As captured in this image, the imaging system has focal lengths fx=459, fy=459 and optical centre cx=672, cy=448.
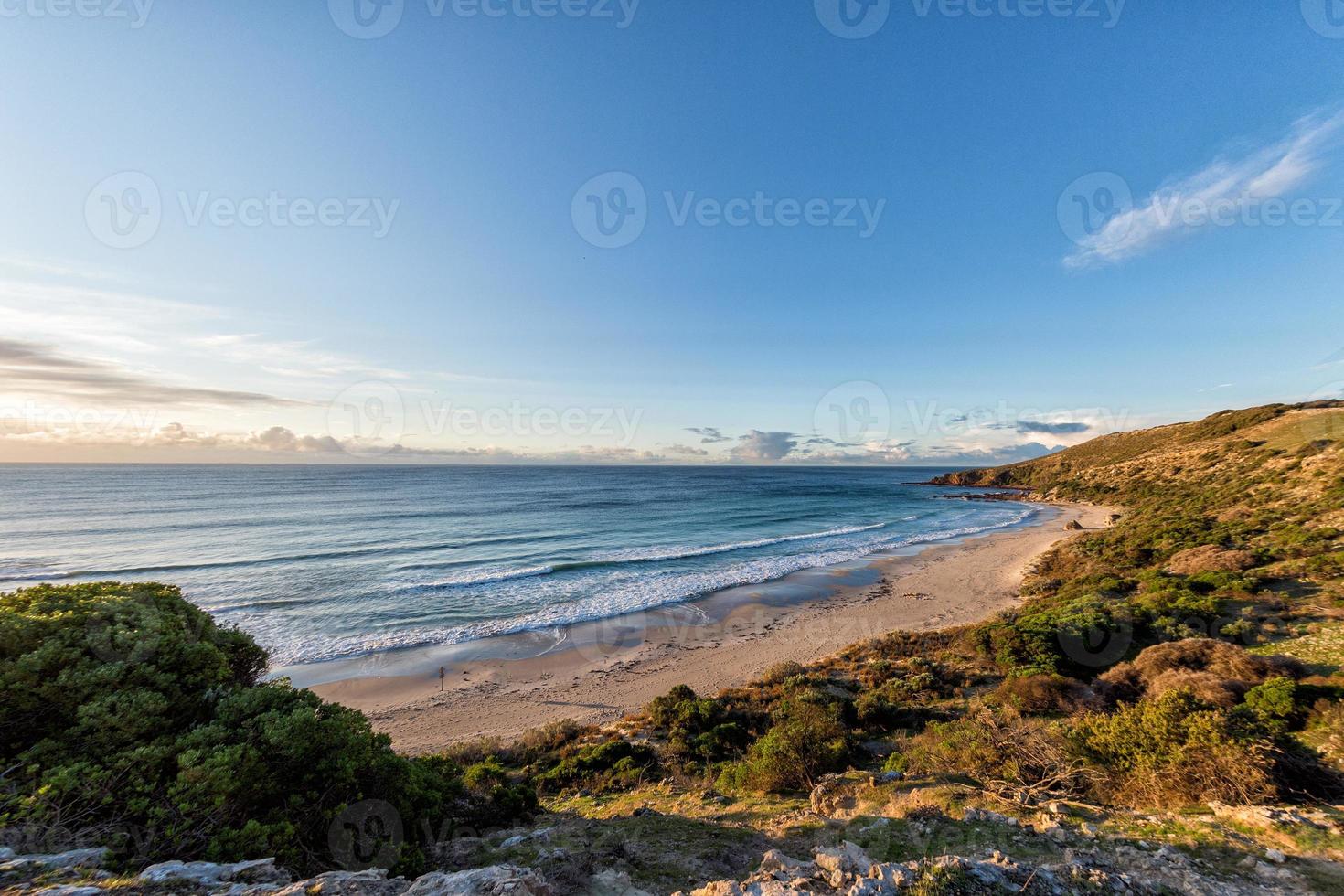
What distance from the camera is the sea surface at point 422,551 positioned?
22.5 m

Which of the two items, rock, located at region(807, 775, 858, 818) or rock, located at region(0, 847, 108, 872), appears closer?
rock, located at region(0, 847, 108, 872)

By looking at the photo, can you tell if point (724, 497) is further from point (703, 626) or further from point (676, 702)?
point (676, 702)

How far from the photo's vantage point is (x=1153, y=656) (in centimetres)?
1039

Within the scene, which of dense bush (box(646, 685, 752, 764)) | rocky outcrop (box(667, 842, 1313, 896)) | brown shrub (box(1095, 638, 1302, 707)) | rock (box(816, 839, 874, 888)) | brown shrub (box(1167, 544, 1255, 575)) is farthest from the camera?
brown shrub (box(1167, 544, 1255, 575))

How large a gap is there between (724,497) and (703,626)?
57.9m

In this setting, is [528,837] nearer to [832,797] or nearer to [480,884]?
[480,884]

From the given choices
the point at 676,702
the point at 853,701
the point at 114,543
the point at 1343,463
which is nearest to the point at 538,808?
the point at 676,702

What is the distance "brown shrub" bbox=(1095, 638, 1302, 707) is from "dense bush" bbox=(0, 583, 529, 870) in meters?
13.1

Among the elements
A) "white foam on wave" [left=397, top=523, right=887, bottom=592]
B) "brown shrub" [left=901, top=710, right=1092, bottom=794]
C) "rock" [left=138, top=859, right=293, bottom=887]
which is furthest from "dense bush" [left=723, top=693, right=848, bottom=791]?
"white foam on wave" [left=397, top=523, right=887, bottom=592]

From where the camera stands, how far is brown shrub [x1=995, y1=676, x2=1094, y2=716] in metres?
10.1

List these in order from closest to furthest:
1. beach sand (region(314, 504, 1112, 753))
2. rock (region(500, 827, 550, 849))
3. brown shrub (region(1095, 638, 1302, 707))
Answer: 1. rock (region(500, 827, 550, 849))
2. brown shrub (region(1095, 638, 1302, 707))
3. beach sand (region(314, 504, 1112, 753))

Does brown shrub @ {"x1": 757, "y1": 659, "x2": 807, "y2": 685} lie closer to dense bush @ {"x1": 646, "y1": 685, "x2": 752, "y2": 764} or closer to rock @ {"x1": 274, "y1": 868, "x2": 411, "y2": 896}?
dense bush @ {"x1": 646, "y1": 685, "x2": 752, "y2": 764}

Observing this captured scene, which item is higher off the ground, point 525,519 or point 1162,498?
point 1162,498

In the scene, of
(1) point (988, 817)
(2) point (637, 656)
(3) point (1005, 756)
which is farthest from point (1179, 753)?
(2) point (637, 656)
